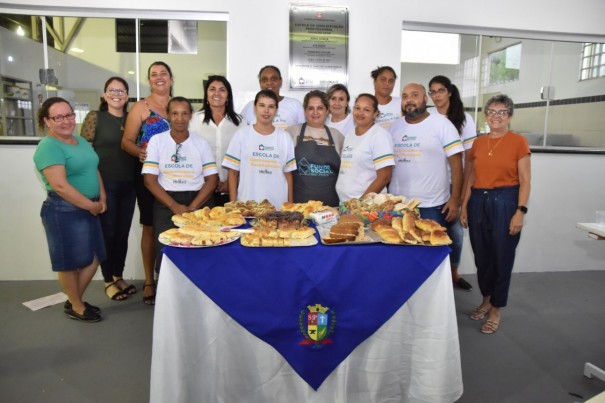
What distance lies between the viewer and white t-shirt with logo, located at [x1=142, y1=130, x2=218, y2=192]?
278cm

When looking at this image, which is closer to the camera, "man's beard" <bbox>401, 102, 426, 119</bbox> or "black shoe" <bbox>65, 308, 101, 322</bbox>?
"man's beard" <bbox>401, 102, 426, 119</bbox>

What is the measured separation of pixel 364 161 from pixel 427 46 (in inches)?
89.1

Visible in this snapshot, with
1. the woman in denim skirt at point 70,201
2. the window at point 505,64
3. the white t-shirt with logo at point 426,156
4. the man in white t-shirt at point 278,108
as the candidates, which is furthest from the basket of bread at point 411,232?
the window at point 505,64

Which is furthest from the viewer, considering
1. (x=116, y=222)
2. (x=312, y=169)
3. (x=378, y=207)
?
(x=116, y=222)

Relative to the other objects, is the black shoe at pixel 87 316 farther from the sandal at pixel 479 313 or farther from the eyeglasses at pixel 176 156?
the sandal at pixel 479 313

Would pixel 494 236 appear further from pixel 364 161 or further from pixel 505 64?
pixel 505 64

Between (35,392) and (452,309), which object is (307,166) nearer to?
(452,309)

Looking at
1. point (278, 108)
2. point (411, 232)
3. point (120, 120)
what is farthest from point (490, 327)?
point (120, 120)

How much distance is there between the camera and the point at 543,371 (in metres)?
2.56

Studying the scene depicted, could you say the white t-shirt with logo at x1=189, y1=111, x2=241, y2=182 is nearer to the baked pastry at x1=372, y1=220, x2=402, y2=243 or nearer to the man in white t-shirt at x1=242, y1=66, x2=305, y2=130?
the man in white t-shirt at x1=242, y1=66, x2=305, y2=130

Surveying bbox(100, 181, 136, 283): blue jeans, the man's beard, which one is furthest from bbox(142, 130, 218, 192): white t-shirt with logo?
the man's beard

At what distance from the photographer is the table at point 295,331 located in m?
1.85

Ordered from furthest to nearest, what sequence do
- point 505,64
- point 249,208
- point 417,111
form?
point 505,64, point 417,111, point 249,208

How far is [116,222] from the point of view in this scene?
356 centimetres
